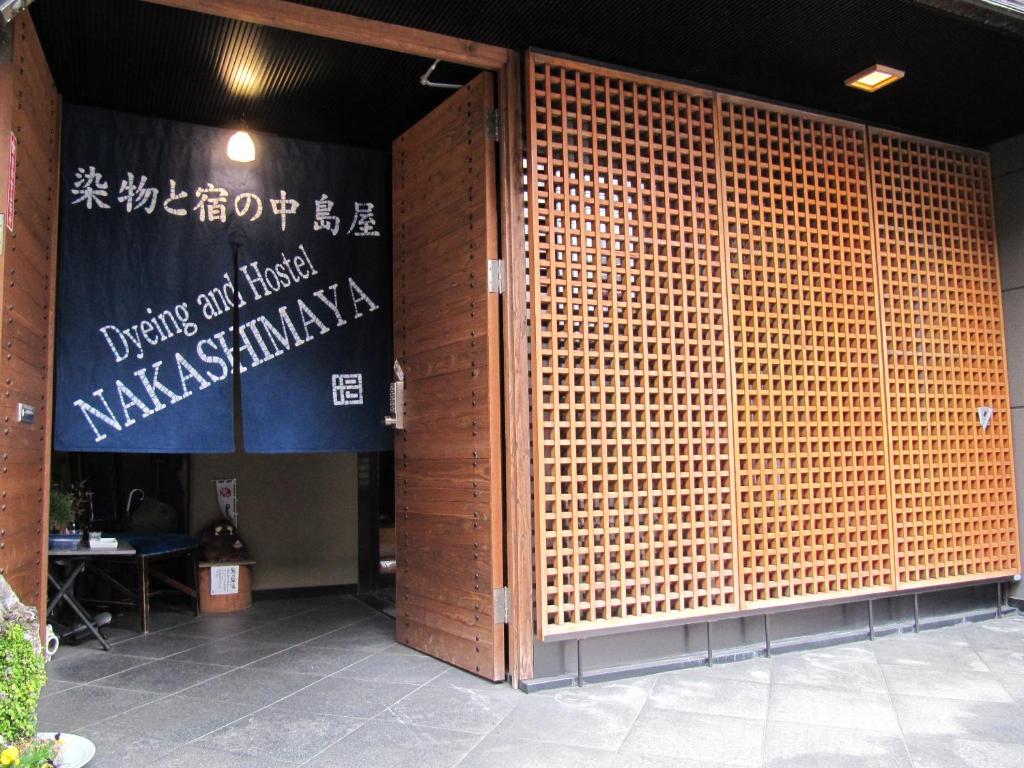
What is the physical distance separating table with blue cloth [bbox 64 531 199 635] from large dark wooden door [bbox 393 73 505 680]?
1.81 m

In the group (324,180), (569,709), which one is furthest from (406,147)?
(569,709)

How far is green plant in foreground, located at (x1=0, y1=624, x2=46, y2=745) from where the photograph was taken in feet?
8.38

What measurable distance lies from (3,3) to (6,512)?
2029 millimetres

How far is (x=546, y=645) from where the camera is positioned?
3873mm

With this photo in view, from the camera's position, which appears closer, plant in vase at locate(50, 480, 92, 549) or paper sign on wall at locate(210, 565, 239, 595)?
plant in vase at locate(50, 480, 92, 549)

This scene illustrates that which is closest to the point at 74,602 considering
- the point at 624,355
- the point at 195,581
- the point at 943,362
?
the point at 195,581

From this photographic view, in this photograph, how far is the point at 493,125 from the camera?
Answer: 4.14 m

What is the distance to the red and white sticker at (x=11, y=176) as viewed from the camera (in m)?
3.30

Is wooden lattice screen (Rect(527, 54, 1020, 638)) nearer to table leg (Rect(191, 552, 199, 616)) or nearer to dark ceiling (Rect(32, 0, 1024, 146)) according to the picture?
dark ceiling (Rect(32, 0, 1024, 146))

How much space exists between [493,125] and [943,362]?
336cm

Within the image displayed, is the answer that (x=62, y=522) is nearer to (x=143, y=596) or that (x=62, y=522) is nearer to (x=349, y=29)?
(x=143, y=596)

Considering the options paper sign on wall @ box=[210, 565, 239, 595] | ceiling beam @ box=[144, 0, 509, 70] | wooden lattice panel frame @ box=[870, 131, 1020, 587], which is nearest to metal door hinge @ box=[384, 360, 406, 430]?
ceiling beam @ box=[144, 0, 509, 70]

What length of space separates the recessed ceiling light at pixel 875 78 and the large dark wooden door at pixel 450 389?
207cm

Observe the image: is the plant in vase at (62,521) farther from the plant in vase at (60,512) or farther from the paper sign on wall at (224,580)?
the paper sign on wall at (224,580)
